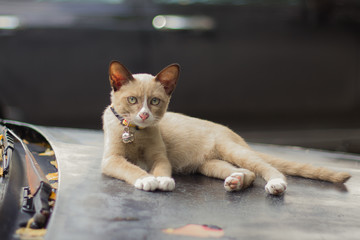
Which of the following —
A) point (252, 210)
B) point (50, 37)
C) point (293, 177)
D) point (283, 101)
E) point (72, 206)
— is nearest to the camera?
point (72, 206)

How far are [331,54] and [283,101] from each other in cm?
55

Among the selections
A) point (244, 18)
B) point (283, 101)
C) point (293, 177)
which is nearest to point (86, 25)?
point (244, 18)

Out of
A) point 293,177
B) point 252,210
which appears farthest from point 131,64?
point 252,210

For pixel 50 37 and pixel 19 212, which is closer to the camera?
pixel 19 212

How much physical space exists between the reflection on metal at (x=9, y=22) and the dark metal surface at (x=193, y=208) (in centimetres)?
216

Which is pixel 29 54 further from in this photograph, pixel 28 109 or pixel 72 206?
pixel 72 206

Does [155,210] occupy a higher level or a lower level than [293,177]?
higher

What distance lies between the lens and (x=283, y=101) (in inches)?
144

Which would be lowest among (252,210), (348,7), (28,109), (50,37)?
(28,109)

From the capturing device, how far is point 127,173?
1.47 m

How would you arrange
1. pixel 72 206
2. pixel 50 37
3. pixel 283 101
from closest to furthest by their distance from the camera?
pixel 72 206
pixel 50 37
pixel 283 101

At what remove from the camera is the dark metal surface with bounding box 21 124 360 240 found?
39.9 inches

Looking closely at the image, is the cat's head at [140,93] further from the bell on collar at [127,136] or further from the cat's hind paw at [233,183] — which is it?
the cat's hind paw at [233,183]

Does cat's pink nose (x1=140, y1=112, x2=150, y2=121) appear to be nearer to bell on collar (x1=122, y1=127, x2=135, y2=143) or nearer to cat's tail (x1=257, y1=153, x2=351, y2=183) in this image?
bell on collar (x1=122, y1=127, x2=135, y2=143)
